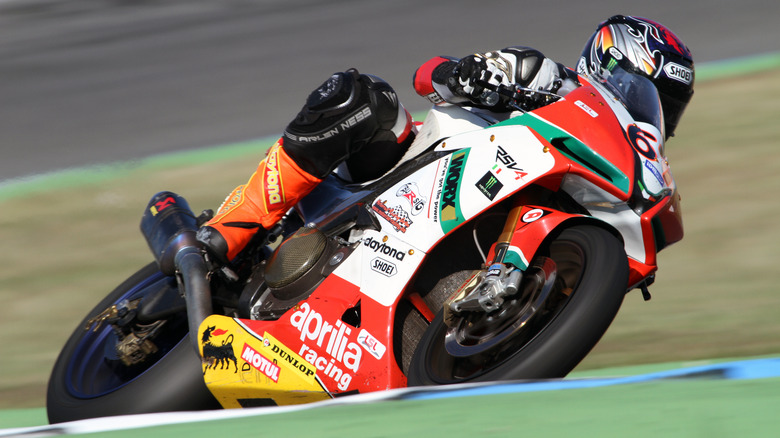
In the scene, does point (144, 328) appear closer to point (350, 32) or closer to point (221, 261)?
point (221, 261)

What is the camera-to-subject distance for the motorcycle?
2.54 metres

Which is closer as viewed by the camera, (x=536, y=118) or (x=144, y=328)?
(x=536, y=118)

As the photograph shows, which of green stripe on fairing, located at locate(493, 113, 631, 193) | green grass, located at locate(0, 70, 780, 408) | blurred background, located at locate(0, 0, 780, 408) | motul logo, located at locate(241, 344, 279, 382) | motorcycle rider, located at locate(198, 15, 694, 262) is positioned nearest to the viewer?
green stripe on fairing, located at locate(493, 113, 631, 193)

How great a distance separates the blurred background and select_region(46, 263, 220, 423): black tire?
0.49 meters

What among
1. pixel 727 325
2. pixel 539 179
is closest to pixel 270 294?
pixel 539 179

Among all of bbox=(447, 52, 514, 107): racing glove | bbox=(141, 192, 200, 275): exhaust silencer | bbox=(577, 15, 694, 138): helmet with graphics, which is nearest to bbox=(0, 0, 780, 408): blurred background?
bbox=(141, 192, 200, 275): exhaust silencer

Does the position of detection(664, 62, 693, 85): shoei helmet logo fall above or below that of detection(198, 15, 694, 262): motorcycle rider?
below

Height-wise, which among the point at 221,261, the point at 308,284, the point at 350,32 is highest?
the point at 350,32

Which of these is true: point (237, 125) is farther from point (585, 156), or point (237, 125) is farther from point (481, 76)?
point (585, 156)

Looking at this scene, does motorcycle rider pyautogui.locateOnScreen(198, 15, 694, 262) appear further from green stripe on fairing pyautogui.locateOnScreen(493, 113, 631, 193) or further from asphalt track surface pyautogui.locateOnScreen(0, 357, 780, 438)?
asphalt track surface pyautogui.locateOnScreen(0, 357, 780, 438)

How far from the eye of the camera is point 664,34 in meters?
3.11

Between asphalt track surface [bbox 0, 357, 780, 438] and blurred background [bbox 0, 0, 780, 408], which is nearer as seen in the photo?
asphalt track surface [bbox 0, 357, 780, 438]

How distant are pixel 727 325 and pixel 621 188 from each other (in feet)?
5.21

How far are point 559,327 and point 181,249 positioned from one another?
1.47 meters
